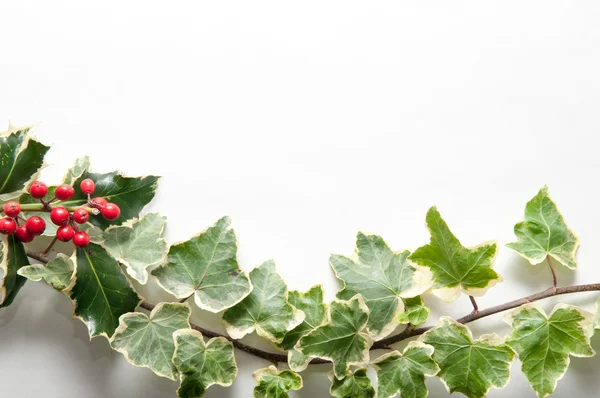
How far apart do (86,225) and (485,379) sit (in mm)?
816

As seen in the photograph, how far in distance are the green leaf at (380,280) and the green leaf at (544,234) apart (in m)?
0.21

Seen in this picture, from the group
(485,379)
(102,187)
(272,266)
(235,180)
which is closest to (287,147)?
(235,180)

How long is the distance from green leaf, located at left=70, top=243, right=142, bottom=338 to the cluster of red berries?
0.17 feet

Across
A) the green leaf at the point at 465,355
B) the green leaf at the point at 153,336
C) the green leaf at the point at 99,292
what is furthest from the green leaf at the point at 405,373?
the green leaf at the point at 99,292

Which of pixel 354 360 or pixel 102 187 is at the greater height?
pixel 102 187

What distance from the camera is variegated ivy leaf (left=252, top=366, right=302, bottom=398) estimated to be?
1215 millimetres

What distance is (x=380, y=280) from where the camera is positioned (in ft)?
4.06

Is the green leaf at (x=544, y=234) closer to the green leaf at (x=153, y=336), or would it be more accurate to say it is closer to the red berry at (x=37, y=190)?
the green leaf at (x=153, y=336)

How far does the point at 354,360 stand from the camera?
3.95ft

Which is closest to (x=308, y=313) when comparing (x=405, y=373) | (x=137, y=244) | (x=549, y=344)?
(x=405, y=373)

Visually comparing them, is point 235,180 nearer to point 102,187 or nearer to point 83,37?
point 102,187

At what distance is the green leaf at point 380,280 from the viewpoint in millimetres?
1233

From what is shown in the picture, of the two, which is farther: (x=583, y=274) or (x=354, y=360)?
(x=583, y=274)

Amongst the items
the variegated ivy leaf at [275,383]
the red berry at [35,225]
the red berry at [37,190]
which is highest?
the red berry at [37,190]
